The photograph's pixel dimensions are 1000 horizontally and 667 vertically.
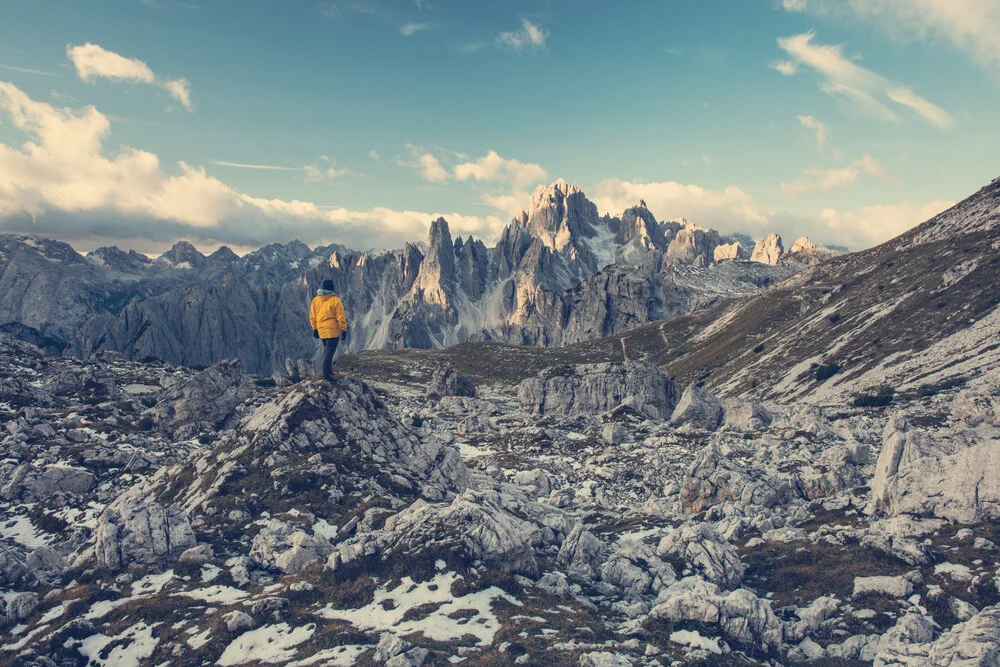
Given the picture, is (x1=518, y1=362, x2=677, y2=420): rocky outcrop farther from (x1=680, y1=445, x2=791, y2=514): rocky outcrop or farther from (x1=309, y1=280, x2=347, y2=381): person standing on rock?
(x1=309, y1=280, x2=347, y2=381): person standing on rock

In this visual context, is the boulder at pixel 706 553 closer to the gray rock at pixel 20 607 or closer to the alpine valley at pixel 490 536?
the alpine valley at pixel 490 536

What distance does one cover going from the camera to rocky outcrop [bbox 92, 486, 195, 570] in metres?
38.8

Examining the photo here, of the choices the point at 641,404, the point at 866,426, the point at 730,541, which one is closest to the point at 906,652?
the point at 730,541

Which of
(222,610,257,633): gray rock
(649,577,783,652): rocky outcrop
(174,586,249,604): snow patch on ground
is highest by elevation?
(649,577,783,652): rocky outcrop

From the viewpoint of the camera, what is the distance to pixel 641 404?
365 feet

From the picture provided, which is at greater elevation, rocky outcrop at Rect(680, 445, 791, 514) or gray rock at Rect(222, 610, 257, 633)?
rocky outcrop at Rect(680, 445, 791, 514)

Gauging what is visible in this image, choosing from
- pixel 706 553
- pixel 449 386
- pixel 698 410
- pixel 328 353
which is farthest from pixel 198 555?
pixel 449 386

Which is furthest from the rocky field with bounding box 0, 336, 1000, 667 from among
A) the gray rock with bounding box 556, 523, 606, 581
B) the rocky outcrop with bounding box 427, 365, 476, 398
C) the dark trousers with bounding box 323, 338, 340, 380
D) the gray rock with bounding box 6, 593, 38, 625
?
the rocky outcrop with bounding box 427, 365, 476, 398

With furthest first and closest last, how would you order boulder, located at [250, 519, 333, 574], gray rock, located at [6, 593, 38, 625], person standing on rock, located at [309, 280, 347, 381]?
person standing on rock, located at [309, 280, 347, 381]
boulder, located at [250, 519, 333, 574]
gray rock, located at [6, 593, 38, 625]

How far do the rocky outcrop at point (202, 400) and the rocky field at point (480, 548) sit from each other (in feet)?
37.2

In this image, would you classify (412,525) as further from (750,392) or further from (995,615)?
(750,392)

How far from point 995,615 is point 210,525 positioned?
46138 mm

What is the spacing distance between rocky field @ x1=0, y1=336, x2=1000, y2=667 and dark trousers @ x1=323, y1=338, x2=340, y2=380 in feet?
4.59

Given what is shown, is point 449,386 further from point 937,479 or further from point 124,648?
point 124,648
